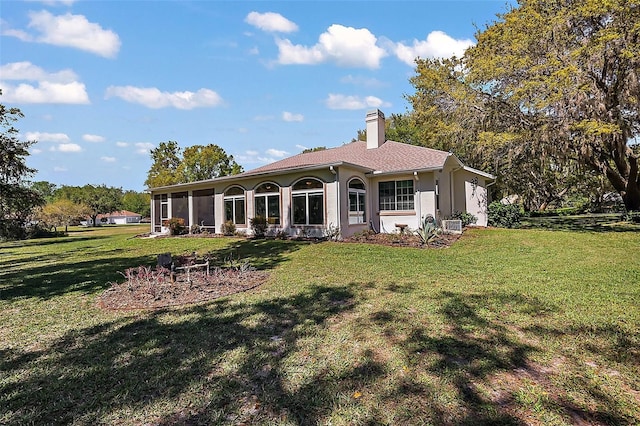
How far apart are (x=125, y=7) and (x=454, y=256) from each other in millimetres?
11268

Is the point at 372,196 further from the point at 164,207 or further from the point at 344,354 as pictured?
the point at 164,207

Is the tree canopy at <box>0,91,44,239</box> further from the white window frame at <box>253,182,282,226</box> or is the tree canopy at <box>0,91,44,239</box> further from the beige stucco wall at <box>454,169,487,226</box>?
the beige stucco wall at <box>454,169,487,226</box>

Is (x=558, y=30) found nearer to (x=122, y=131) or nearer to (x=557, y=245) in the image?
(x=557, y=245)

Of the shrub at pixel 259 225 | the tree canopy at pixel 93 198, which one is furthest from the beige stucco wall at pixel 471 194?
the tree canopy at pixel 93 198

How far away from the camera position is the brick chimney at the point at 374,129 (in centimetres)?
1772

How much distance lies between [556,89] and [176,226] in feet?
65.9

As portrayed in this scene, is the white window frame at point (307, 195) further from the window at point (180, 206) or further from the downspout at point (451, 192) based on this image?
the window at point (180, 206)

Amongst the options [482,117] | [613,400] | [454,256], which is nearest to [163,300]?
[613,400]

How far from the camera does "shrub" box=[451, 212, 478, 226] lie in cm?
1627

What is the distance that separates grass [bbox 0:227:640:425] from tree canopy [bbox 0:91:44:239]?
23.8 feet

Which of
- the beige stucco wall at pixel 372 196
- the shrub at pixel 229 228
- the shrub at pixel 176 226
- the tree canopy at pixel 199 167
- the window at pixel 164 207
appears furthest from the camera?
the tree canopy at pixel 199 167

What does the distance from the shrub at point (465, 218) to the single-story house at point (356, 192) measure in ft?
1.41

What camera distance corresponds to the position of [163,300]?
5.60m

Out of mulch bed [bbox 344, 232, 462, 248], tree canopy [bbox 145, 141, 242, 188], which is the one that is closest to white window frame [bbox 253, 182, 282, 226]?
mulch bed [bbox 344, 232, 462, 248]
